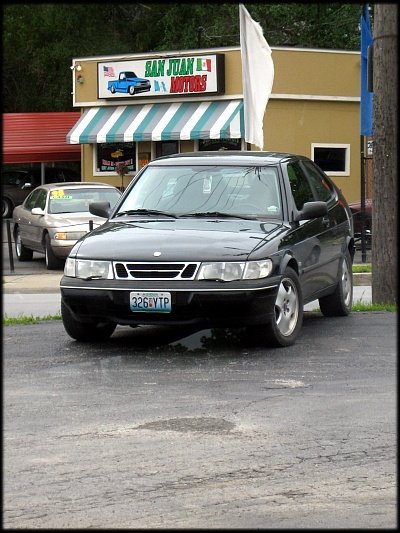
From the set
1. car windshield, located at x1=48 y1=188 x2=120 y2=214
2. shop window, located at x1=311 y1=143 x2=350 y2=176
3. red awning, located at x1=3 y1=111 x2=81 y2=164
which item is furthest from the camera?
red awning, located at x1=3 y1=111 x2=81 y2=164

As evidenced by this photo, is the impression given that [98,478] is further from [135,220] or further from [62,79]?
[62,79]

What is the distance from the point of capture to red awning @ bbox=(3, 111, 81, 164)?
43.6m

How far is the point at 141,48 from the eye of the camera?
50.8 metres

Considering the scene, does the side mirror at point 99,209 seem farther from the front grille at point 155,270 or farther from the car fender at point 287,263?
the car fender at point 287,263

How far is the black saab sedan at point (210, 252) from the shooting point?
941 centimetres

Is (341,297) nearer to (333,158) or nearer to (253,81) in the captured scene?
(253,81)

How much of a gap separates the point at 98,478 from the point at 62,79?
4656 cm

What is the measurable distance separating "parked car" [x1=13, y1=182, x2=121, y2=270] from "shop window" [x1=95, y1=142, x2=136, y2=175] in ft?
45.0

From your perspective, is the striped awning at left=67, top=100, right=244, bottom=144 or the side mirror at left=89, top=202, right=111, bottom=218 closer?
the side mirror at left=89, top=202, right=111, bottom=218

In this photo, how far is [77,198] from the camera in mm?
23797

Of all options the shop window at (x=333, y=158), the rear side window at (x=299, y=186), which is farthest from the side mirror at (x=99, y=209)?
the shop window at (x=333, y=158)

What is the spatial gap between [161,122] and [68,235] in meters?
14.8

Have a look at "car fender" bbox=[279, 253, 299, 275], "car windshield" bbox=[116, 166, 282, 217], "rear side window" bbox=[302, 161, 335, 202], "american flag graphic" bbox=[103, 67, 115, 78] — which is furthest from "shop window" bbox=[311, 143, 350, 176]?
"car fender" bbox=[279, 253, 299, 275]

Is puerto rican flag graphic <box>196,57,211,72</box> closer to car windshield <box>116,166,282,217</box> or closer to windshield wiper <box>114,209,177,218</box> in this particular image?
car windshield <box>116,166,282,217</box>
